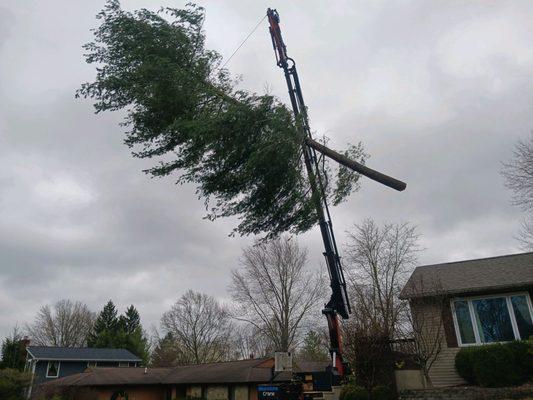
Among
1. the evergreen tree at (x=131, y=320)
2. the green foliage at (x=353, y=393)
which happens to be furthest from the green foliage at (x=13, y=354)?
the green foliage at (x=353, y=393)

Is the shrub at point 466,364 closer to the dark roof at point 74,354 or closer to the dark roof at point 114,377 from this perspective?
the dark roof at point 114,377

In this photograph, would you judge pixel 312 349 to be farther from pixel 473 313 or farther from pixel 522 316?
pixel 522 316

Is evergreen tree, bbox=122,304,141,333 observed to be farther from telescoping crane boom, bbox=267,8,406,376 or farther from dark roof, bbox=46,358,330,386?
telescoping crane boom, bbox=267,8,406,376

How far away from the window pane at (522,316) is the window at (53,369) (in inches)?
1405

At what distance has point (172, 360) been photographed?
170 feet

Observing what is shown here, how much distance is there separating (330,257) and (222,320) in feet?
132

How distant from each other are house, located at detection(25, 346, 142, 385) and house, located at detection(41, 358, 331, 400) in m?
8.69

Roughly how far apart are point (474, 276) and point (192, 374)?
19.3 metres

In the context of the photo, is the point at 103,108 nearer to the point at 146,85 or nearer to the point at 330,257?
the point at 146,85

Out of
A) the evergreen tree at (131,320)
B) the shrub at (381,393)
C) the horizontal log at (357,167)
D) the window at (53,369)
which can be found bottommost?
the shrub at (381,393)

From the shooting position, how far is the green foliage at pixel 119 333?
50.3 metres

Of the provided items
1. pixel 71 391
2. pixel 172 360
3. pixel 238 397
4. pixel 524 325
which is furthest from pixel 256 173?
pixel 172 360

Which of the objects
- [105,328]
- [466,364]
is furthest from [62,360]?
[466,364]

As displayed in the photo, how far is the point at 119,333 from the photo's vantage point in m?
51.2
